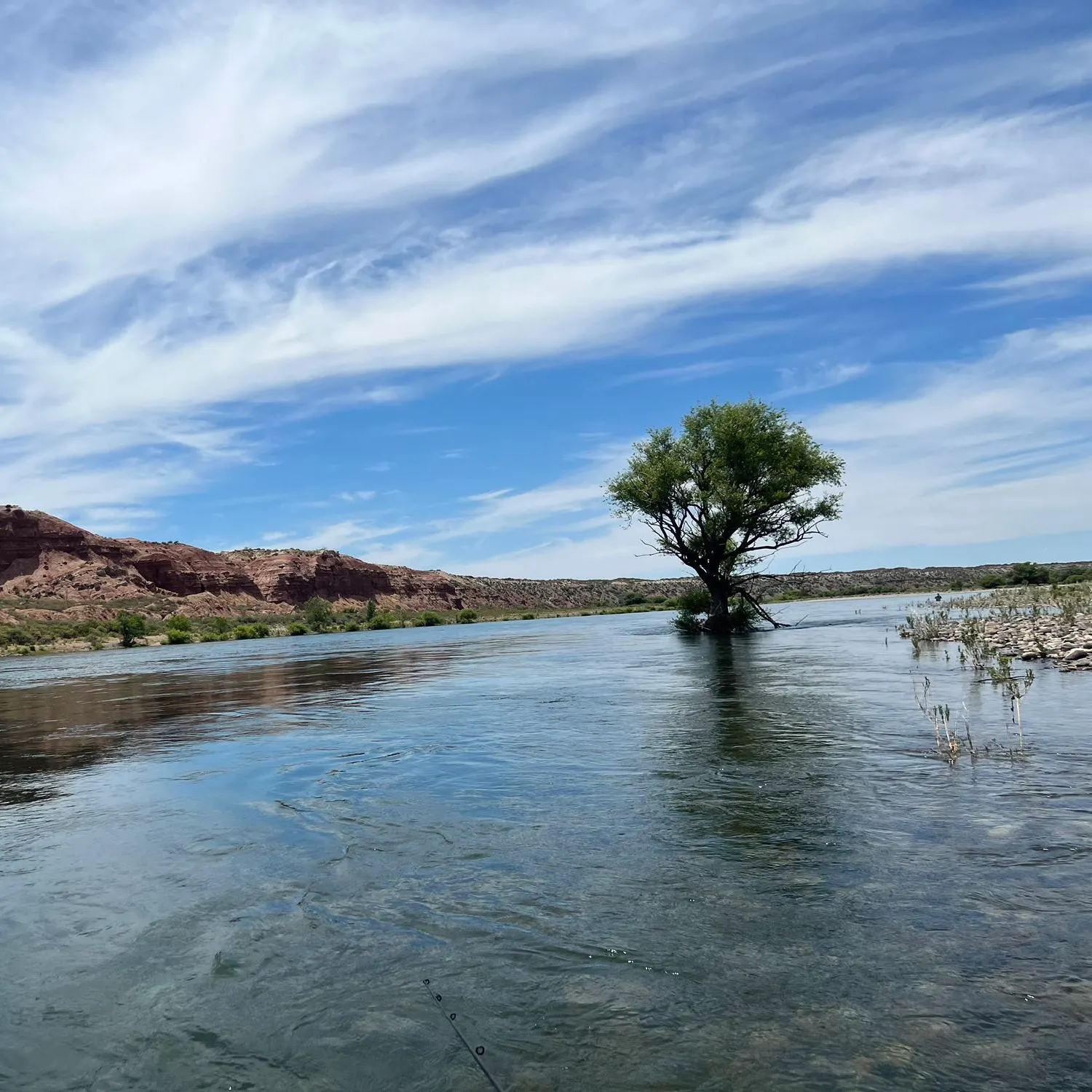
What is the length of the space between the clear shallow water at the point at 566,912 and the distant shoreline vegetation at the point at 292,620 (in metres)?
37.2

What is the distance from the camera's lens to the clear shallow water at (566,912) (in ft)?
12.6

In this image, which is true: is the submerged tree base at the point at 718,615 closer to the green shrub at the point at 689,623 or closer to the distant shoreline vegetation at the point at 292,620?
the green shrub at the point at 689,623

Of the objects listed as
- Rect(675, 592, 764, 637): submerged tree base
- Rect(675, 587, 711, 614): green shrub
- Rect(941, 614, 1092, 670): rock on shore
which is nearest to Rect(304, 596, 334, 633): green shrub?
Rect(675, 592, 764, 637): submerged tree base

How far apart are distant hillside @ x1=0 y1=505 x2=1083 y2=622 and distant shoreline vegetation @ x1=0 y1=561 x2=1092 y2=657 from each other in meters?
2.14

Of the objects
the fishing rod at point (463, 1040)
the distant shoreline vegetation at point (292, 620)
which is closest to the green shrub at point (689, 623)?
the distant shoreline vegetation at point (292, 620)

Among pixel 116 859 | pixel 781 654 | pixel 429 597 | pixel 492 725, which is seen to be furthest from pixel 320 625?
pixel 116 859

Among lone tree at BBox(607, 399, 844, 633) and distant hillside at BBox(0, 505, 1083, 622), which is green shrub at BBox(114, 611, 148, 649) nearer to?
distant hillside at BBox(0, 505, 1083, 622)

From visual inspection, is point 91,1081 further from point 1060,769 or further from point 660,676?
point 660,676

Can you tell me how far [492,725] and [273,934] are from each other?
9.37 meters

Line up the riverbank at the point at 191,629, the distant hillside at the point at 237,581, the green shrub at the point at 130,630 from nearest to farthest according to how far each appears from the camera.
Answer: the riverbank at the point at 191,629
the green shrub at the point at 130,630
the distant hillside at the point at 237,581

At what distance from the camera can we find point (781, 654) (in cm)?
2734

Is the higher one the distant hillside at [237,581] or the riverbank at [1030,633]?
the distant hillside at [237,581]

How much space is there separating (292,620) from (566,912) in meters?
106

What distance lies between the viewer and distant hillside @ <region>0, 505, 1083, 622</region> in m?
106
